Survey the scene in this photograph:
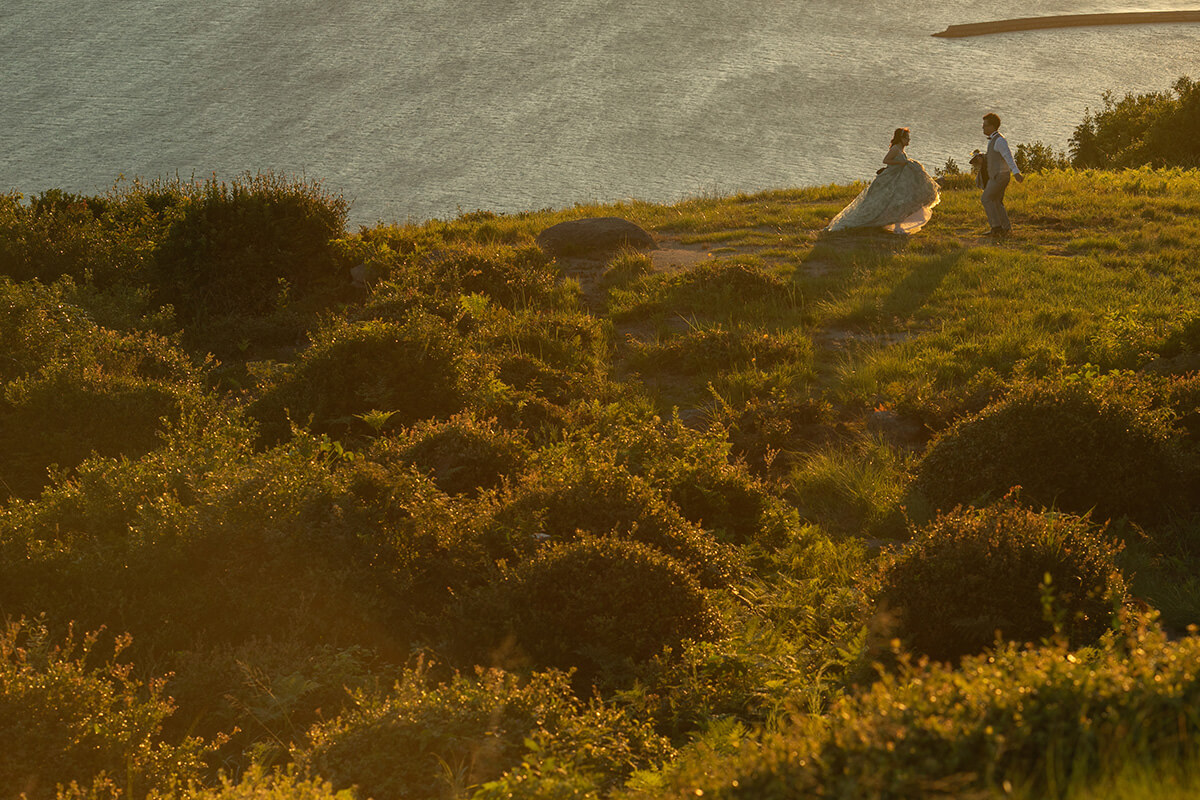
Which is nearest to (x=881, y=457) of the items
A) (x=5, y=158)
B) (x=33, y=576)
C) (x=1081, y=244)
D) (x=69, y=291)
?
(x=33, y=576)

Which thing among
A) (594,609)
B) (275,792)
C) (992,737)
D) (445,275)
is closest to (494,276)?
(445,275)

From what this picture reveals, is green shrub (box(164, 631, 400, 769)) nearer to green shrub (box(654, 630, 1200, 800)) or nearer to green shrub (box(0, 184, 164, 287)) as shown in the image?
green shrub (box(654, 630, 1200, 800))

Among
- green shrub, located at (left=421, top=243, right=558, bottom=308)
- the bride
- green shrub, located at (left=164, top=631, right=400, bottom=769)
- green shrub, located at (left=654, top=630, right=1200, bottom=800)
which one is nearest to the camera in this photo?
green shrub, located at (left=654, top=630, right=1200, bottom=800)

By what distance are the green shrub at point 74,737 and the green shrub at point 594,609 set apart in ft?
6.75

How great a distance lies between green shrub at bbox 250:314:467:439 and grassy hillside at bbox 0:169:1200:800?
0.14 feet

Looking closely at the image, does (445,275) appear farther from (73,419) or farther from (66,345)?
(73,419)

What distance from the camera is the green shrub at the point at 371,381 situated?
435 inches

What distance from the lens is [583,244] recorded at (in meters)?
19.2

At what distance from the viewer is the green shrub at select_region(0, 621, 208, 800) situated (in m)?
4.98

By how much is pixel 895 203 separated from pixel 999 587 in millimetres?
15369

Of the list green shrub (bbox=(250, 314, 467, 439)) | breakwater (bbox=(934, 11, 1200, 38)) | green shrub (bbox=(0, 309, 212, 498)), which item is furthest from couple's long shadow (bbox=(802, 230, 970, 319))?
breakwater (bbox=(934, 11, 1200, 38))

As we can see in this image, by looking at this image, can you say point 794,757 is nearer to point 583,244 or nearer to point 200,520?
point 200,520

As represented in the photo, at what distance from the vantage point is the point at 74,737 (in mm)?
5086

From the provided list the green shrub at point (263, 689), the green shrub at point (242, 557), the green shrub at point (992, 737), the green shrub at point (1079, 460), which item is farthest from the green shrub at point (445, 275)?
the green shrub at point (992, 737)
